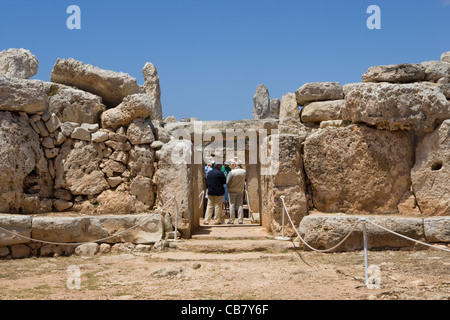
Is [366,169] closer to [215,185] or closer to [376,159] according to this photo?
[376,159]

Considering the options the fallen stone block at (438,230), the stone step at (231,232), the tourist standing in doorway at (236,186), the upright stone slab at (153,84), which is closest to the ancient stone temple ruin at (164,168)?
the fallen stone block at (438,230)

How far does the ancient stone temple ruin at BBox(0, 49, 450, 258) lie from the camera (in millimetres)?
7438

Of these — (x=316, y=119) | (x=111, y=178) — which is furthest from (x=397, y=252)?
(x=316, y=119)

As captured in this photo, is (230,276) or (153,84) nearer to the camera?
(230,276)

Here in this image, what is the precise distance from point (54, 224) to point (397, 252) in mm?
5556

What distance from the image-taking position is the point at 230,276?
5.84 metres

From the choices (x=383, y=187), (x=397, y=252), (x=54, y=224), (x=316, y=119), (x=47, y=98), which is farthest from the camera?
(x=316, y=119)

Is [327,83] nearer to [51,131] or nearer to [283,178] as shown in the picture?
[283,178]

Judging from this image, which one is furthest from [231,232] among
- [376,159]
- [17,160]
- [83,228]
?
[17,160]

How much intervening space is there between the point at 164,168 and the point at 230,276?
123 inches

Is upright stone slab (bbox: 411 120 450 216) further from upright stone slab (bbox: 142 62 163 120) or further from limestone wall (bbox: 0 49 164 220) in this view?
upright stone slab (bbox: 142 62 163 120)

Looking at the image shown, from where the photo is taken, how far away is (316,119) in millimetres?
12336

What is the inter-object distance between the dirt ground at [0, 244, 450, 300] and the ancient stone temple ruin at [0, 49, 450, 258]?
533 millimetres

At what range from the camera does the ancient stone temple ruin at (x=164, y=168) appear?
7438mm
